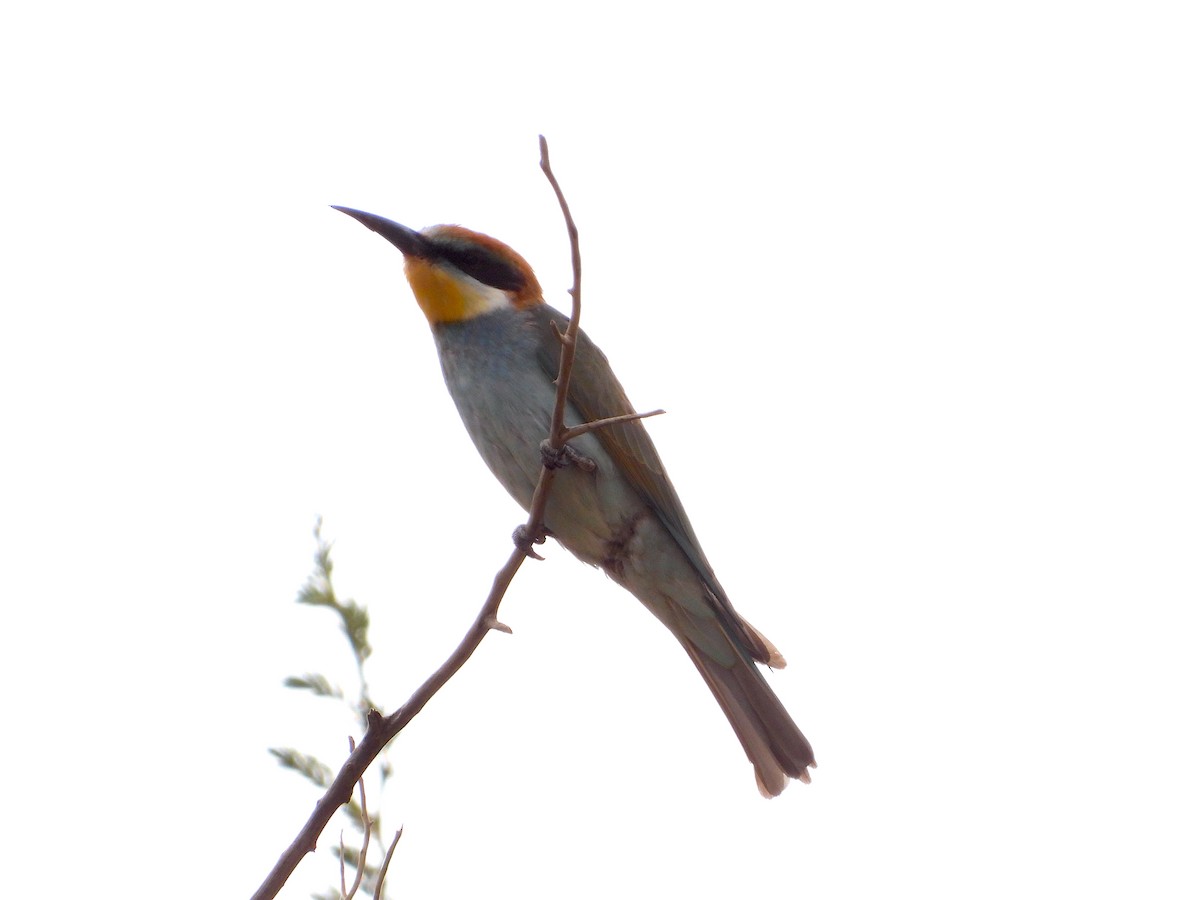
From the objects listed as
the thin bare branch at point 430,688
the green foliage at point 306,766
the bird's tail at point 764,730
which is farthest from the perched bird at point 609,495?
the green foliage at point 306,766

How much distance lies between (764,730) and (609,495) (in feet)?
3.03

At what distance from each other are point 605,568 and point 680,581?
0.80ft

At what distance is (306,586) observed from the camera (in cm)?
200

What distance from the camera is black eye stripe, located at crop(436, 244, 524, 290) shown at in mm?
4730

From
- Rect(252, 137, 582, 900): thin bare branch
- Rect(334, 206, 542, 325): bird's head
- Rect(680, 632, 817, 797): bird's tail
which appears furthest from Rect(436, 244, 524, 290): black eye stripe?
Rect(252, 137, 582, 900): thin bare branch

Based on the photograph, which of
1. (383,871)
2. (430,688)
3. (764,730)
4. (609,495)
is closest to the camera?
(383,871)

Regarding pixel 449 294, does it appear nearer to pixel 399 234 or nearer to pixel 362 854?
pixel 399 234

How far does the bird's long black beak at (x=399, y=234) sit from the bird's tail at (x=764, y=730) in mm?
1741

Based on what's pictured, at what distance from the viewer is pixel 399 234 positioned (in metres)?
4.80

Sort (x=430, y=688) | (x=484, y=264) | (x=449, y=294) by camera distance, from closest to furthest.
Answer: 1. (x=430, y=688)
2. (x=449, y=294)
3. (x=484, y=264)

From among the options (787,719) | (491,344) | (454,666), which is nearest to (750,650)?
(787,719)

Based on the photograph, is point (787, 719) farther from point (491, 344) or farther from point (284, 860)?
point (284, 860)

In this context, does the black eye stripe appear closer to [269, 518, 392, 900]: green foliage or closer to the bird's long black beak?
the bird's long black beak

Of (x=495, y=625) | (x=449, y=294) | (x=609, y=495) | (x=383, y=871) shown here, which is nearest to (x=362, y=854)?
(x=383, y=871)
